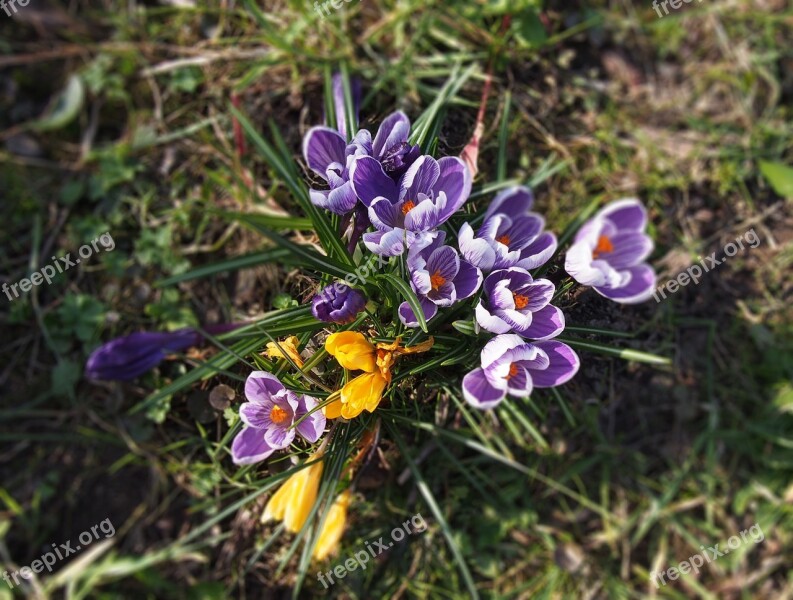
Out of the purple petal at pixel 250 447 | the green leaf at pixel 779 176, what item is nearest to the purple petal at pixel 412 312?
the purple petal at pixel 250 447

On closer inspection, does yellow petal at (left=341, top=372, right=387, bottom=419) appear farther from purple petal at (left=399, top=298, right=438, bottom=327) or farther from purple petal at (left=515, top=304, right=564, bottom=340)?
purple petal at (left=515, top=304, right=564, bottom=340)

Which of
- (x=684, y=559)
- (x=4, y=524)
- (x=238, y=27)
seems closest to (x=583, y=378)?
(x=684, y=559)

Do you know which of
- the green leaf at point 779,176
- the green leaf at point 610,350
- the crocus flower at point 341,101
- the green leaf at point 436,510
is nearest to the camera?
the green leaf at point 610,350

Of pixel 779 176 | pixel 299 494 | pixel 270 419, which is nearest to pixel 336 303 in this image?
pixel 270 419

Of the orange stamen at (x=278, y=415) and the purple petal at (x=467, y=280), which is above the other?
the purple petal at (x=467, y=280)

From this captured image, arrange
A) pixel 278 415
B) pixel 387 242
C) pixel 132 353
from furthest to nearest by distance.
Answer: pixel 132 353 → pixel 278 415 → pixel 387 242

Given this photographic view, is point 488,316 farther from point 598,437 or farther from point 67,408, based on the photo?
point 67,408

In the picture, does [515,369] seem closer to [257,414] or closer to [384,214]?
[384,214]

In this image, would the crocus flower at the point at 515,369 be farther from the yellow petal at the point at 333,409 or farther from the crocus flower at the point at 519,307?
the yellow petal at the point at 333,409

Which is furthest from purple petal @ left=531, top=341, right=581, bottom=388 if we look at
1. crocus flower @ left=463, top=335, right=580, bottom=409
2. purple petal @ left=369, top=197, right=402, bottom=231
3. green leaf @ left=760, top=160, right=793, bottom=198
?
green leaf @ left=760, top=160, right=793, bottom=198
